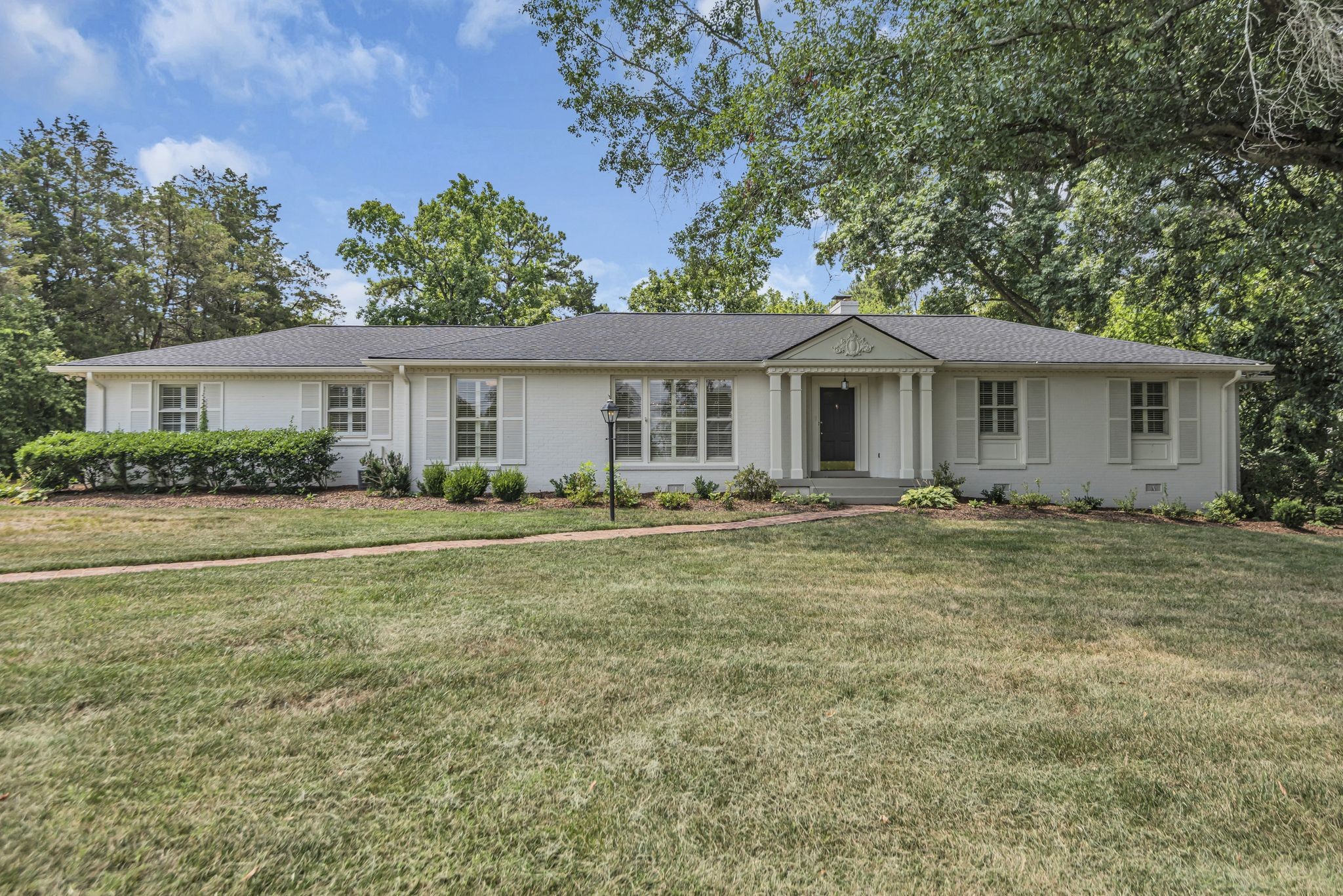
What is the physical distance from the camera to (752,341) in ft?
44.3

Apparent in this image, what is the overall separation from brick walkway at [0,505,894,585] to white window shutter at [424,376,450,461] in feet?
17.2

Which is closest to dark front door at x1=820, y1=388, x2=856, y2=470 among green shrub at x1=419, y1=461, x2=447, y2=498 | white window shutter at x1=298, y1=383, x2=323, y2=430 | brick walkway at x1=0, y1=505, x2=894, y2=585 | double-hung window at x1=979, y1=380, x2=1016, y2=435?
brick walkway at x1=0, y1=505, x2=894, y2=585

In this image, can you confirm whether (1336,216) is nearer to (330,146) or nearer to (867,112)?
(867,112)

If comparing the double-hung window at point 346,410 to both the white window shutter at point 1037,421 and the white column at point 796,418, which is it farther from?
the white window shutter at point 1037,421

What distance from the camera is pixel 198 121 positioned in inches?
562

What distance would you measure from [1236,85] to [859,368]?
654cm

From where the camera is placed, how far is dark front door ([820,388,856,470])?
13172 millimetres

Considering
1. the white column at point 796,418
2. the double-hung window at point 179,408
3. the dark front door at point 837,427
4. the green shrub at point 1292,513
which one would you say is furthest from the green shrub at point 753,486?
the double-hung window at point 179,408

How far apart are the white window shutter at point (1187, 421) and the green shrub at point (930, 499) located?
223 inches

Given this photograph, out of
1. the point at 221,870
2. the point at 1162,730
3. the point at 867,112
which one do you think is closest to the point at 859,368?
the point at 867,112

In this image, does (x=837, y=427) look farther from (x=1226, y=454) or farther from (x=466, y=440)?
(x=466, y=440)

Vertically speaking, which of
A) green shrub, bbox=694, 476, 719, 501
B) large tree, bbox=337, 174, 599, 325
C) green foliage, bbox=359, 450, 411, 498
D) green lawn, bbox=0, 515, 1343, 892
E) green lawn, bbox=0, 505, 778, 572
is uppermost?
large tree, bbox=337, 174, 599, 325

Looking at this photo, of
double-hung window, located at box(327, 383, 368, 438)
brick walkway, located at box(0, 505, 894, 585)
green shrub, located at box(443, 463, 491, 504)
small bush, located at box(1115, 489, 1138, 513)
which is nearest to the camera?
A: brick walkway, located at box(0, 505, 894, 585)

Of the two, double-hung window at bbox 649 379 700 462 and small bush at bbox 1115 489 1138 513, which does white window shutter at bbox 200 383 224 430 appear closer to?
double-hung window at bbox 649 379 700 462
